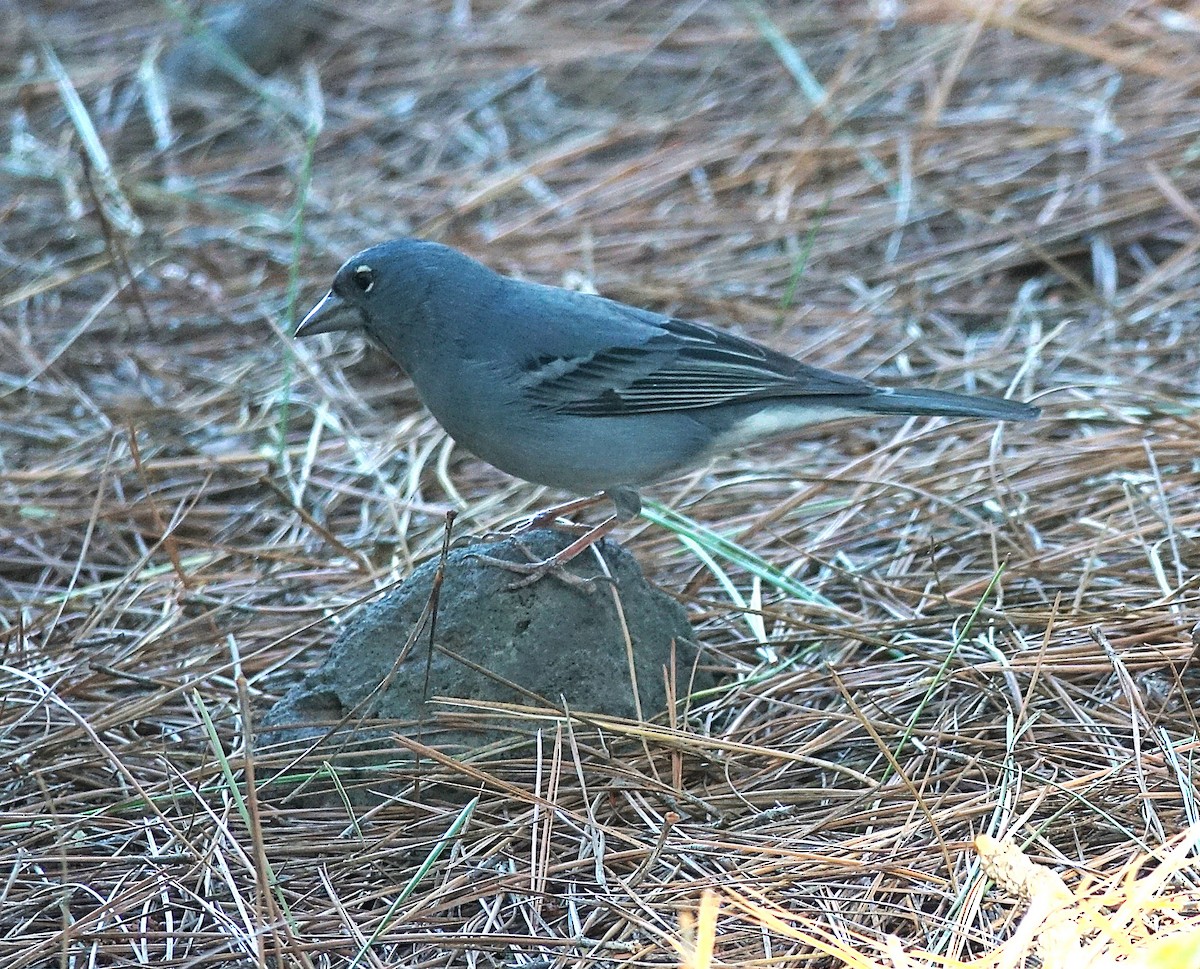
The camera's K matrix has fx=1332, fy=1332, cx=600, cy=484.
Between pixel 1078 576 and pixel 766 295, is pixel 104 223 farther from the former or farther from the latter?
pixel 1078 576

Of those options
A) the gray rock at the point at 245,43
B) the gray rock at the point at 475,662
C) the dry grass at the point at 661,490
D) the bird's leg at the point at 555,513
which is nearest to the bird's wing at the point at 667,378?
the bird's leg at the point at 555,513

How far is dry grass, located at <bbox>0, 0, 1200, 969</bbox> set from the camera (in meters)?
2.97

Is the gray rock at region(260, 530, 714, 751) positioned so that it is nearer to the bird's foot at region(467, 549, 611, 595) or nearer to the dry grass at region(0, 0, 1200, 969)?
the bird's foot at region(467, 549, 611, 595)

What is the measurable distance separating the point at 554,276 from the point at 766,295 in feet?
3.19

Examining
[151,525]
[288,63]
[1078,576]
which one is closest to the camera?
[1078,576]

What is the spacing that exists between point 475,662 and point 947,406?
5.03 ft

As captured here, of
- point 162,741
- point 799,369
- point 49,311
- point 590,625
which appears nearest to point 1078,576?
point 799,369

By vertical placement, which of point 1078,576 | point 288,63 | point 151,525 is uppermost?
point 288,63

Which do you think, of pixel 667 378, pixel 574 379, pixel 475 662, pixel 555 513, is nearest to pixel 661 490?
pixel 555 513

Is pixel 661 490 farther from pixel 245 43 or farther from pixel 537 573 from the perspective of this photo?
pixel 245 43

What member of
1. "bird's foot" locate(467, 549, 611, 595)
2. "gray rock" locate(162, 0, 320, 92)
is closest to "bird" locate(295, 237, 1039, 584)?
"bird's foot" locate(467, 549, 611, 595)

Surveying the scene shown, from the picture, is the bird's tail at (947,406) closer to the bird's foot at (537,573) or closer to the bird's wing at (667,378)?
the bird's wing at (667,378)

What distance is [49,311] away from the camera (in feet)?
20.0

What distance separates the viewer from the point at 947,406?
3.84 meters
